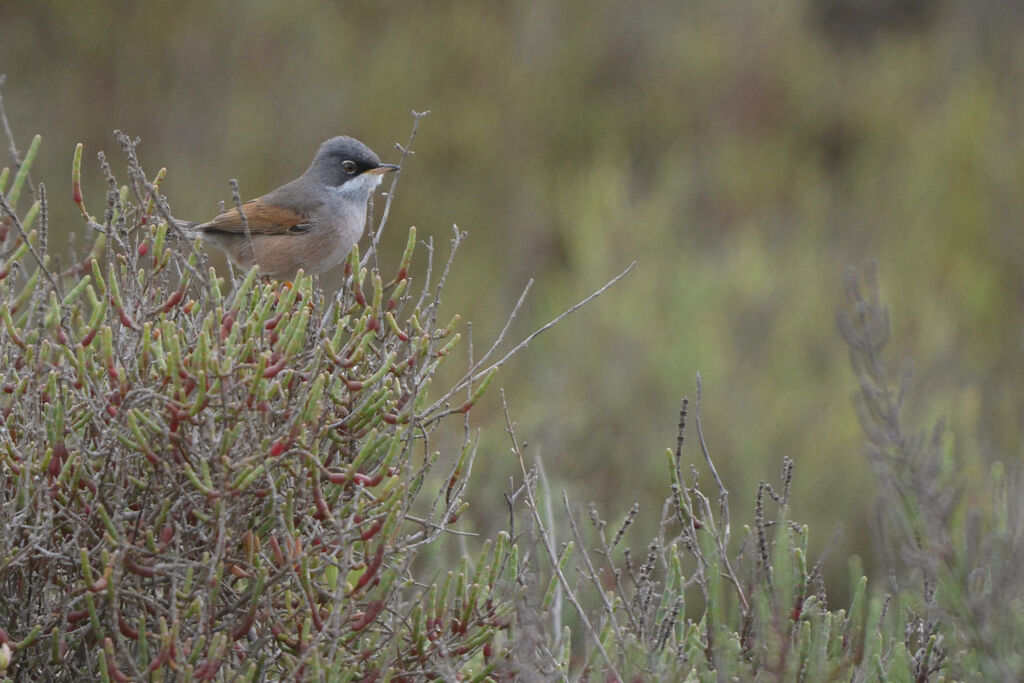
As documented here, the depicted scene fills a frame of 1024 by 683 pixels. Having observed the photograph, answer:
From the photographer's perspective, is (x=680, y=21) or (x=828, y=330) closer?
(x=828, y=330)

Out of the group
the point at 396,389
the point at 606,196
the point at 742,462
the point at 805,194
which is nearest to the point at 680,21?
the point at 805,194

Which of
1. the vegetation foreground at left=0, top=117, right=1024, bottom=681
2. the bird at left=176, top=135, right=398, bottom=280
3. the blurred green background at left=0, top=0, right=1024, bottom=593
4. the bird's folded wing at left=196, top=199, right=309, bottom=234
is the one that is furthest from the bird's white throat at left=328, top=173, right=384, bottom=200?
the blurred green background at left=0, top=0, right=1024, bottom=593

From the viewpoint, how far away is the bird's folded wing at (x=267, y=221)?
4.88 m

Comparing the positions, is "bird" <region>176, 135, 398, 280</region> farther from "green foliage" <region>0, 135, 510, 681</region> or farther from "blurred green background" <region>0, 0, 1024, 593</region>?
"blurred green background" <region>0, 0, 1024, 593</region>

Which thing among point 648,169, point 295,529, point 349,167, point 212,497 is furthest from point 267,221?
point 648,169

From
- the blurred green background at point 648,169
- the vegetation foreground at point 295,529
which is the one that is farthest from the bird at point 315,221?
the blurred green background at point 648,169

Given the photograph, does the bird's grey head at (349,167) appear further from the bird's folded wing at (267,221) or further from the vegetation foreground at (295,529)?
the vegetation foreground at (295,529)

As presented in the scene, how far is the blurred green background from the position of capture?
8969mm

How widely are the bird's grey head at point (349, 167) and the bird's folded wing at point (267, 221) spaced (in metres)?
0.18

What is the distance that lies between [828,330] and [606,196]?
2.10 m

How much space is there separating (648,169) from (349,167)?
10400 mm

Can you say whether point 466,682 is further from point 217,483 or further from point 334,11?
point 334,11

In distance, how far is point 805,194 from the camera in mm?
14273

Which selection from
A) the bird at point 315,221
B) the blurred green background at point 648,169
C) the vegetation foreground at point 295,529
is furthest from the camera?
the blurred green background at point 648,169
